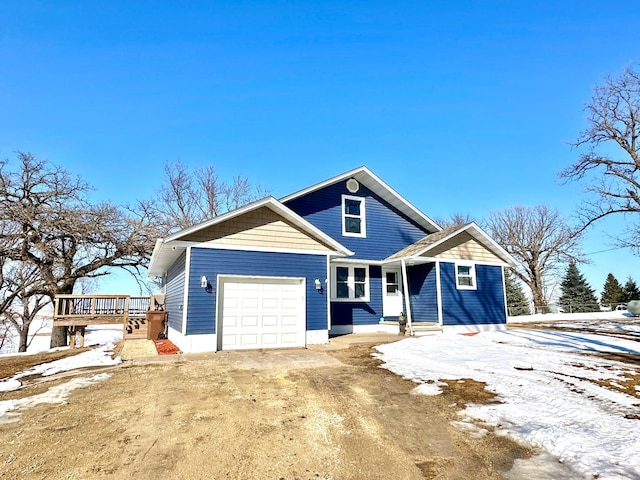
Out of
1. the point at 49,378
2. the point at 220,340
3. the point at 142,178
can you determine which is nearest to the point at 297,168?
the point at 142,178

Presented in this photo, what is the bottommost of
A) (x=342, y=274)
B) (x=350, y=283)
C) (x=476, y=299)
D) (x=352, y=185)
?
(x=476, y=299)

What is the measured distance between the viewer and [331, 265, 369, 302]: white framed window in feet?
48.2

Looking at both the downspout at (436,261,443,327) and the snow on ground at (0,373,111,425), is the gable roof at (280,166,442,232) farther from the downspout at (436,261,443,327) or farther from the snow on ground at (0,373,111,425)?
the snow on ground at (0,373,111,425)

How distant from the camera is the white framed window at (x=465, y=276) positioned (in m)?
14.6

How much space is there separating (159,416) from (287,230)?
7.20 meters

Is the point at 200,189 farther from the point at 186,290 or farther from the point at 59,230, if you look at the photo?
the point at 186,290

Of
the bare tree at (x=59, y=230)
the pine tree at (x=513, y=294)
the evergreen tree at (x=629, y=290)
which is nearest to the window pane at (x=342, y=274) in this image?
the bare tree at (x=59, y=230)

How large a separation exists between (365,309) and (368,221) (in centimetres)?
382

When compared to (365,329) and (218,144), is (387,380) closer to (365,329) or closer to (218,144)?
(365,329)

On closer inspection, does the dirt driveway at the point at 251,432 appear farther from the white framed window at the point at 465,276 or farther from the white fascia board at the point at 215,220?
the white framed window at the point at 465,276

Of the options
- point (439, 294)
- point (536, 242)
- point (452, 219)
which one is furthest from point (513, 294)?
point (439, 294)

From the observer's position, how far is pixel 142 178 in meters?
24.0

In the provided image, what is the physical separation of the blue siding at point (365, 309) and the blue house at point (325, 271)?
0.04 metres

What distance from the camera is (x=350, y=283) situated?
48.9 ft
